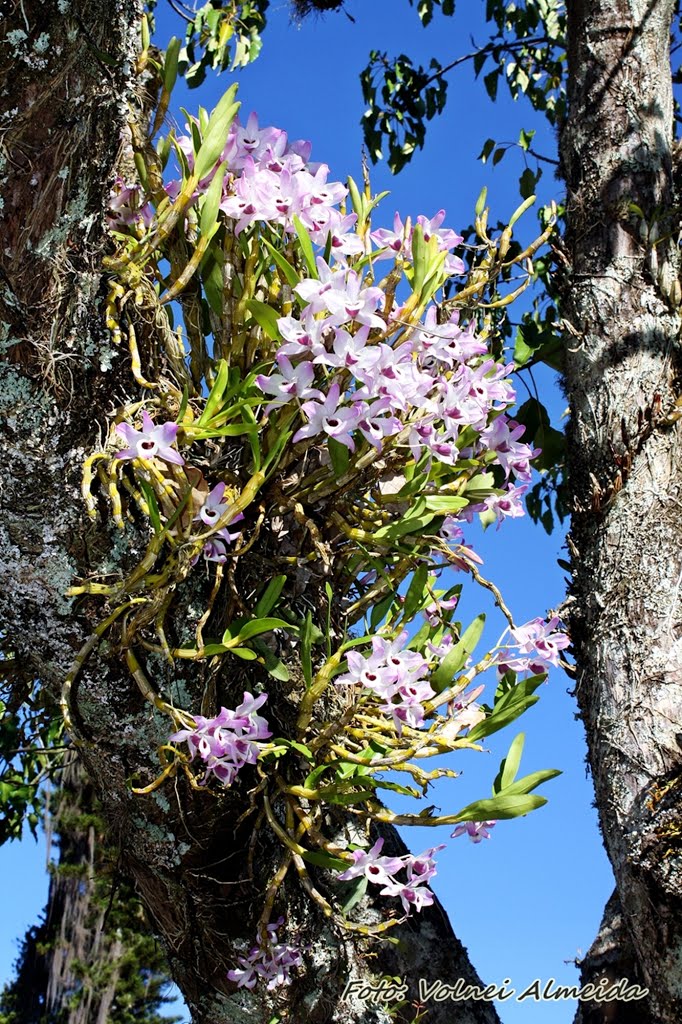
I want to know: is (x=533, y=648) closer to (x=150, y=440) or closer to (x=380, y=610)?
(x=380, y=610)

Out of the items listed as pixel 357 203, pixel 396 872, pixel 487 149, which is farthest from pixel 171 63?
pixel 487 149

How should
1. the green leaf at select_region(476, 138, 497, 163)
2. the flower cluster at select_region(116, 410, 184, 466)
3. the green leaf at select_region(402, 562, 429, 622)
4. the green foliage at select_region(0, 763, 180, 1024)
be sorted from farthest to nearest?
the green foliage at select_region(0, 763, 180, 1024) → the green leaf at select_region(476, 138, 497, 163) → the green leaf at select_region(402, 562, 429, 622) → the flower cluster at select_region(116, 410, 184, 466)

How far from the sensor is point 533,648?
141 centimetres

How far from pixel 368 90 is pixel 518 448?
2916 mm

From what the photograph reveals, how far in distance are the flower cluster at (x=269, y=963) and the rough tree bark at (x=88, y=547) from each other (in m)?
0.02

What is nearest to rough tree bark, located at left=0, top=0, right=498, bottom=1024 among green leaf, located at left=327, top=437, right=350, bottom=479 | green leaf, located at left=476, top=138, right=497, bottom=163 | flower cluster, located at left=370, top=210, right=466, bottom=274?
green leaf, located at left=327, top=437, right=350, bottom=479

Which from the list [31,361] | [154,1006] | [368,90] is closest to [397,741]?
[31,361]

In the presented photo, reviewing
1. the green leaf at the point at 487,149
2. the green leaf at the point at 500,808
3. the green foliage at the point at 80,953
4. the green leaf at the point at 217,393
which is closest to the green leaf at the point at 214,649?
the green leaf at the point at 217,393

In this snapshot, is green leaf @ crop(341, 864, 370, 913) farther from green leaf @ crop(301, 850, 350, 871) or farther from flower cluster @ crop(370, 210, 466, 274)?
flower cluster @ crop(370, 210, 466, 274)

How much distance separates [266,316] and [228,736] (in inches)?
19.9

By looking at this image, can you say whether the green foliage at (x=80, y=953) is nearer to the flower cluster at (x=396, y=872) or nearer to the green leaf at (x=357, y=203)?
the flower cluster at (x=396, y=872)

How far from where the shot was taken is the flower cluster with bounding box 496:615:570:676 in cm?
140

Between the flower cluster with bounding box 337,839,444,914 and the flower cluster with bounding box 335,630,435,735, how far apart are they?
0.18 metres

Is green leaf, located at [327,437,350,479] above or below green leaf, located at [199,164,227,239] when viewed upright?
below
